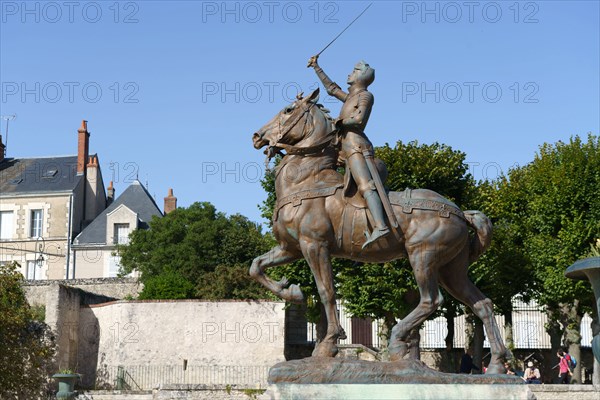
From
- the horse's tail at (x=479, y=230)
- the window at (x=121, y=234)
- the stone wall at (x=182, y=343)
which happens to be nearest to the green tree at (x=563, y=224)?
the stone wall at (x=182, y=343)

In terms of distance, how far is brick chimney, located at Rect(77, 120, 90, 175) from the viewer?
54500 millimetres

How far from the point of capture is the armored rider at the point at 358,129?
9.41 metres

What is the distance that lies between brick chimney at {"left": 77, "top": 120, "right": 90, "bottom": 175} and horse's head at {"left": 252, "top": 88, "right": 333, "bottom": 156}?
151ft

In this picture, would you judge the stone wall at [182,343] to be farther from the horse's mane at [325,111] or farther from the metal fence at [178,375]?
the horse's mane at [325,111]

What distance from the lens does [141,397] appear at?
3078 centimetres

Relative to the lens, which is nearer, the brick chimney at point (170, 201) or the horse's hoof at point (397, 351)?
the horse's hoof at point (397, 351)

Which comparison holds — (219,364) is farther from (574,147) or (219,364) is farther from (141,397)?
(574,147)

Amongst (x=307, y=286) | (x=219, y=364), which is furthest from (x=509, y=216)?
(x=219, y=364)

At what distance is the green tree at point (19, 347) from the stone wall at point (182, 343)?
8.01 feet

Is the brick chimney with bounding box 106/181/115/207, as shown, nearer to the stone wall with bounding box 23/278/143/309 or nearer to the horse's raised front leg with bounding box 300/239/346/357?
the stone wall with bounding box 23/278/143/309

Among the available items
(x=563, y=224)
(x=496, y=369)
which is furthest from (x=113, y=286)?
(x=496, y=369)

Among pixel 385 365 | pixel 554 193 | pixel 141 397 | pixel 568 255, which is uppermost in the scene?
pixel 554 193

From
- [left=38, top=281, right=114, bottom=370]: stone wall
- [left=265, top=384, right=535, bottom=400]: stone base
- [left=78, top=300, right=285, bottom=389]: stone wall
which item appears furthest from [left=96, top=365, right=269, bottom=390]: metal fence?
[left=265, top=384, right=535, bottom=400]: stone base

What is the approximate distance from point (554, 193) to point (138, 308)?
16096 mm
